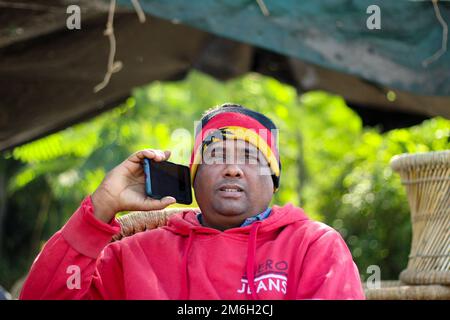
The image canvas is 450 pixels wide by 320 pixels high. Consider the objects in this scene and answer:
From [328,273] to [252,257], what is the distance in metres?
0.28

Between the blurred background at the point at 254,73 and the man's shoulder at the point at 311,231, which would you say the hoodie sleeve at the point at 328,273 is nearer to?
the man's shoulder at the point at 311,231

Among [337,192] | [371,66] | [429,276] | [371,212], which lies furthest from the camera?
[337,192]

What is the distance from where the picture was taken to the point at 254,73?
5.66 meters

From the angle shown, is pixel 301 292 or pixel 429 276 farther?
pixel 429 276

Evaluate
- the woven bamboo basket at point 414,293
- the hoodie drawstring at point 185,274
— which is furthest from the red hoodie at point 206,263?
the woven bamboo basket at point 414,293

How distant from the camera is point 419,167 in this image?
12.8ft

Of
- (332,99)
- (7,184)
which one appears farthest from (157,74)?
(332,99)

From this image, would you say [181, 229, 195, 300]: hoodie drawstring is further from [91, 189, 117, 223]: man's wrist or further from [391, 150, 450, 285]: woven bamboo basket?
[391, 150, 450, 285]: woven bamboo basket

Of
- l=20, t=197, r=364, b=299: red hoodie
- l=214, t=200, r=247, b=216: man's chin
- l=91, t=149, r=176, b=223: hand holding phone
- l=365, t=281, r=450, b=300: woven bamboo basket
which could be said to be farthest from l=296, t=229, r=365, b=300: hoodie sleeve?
l=365, t=281, r=450, b=300: woven bamboo basket

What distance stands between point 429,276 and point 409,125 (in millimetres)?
1813

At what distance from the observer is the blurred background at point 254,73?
3.96 meters

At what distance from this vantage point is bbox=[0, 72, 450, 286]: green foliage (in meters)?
7.21

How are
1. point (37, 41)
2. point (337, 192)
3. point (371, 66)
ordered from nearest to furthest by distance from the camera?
1. point (371, 66)
2. point (37, 41)
3. point (337, 192)
